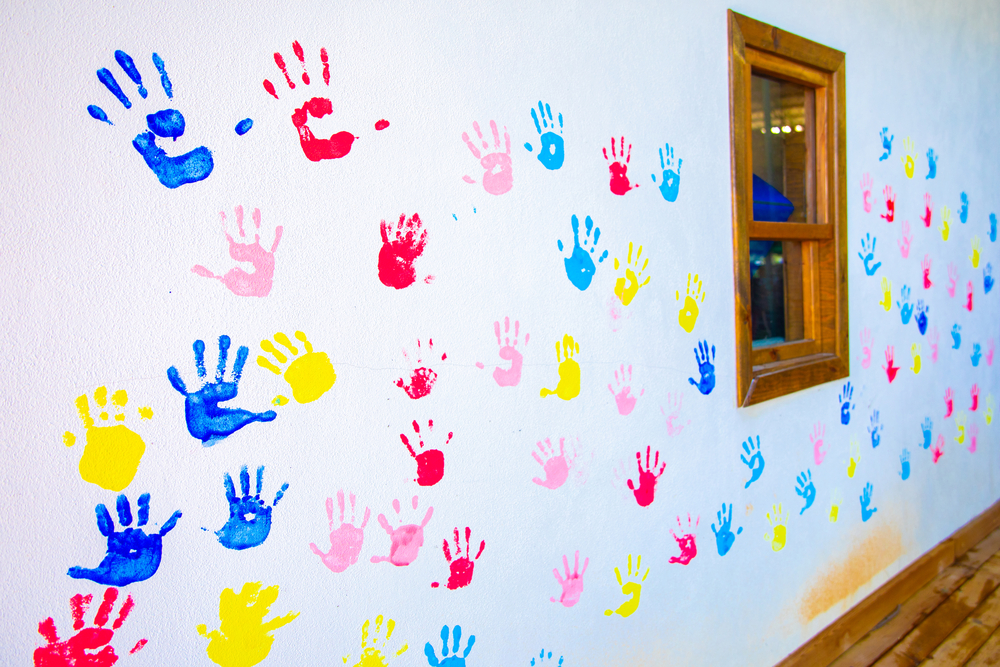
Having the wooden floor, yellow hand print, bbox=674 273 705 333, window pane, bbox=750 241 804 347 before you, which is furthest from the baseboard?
yellow hand print, bbox=674 273 705 333

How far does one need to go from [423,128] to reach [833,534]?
6.24 feet

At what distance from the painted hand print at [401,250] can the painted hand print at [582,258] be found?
0.34 metres

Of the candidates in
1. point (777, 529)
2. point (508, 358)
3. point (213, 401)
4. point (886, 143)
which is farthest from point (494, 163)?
point (886, 143)

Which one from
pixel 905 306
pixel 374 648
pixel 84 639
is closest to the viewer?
pixel 84 639

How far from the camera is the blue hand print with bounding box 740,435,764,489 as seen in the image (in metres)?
1.83

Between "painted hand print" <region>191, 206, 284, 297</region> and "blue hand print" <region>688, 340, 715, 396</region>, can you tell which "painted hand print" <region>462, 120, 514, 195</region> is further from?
"blue hand print" <region>688, 340, 715, 396</region>

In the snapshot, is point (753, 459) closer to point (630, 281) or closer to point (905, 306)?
point (630, 281)

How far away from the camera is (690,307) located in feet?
5.47

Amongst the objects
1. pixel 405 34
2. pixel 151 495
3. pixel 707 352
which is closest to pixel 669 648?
pixel 707 352

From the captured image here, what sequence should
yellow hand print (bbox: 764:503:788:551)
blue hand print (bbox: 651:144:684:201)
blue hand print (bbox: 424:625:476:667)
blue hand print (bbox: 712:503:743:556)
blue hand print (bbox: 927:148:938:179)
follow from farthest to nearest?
blue hand print (bbox: 927:148:938:179)
yellow hand print (bbox: 764:503:788:551)
blue hand print (bbox: 712:503:743:556)
blue hand print (bbox: 651:144:684:201)
blue hand print (bbox: 424:625:476:667)

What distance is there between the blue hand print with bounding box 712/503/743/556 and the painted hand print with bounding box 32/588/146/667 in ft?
4.52

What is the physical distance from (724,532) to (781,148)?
117cm

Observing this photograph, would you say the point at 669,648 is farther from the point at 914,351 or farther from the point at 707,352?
the point at 914,351

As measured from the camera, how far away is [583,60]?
143cm
